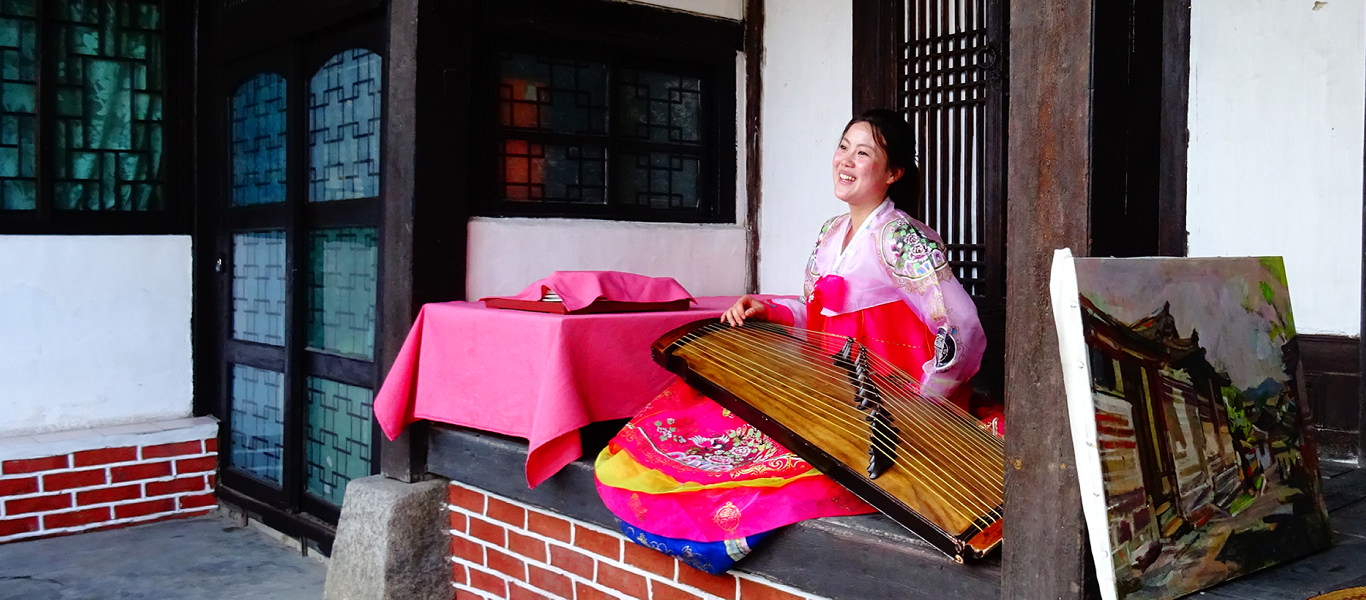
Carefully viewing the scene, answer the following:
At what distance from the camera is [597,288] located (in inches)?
127

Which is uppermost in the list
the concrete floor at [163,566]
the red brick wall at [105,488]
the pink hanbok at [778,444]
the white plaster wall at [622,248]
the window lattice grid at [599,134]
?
the window lattice grid at [599,134]

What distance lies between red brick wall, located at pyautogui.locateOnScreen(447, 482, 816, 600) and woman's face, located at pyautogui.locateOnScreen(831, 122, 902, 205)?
43.0 inches

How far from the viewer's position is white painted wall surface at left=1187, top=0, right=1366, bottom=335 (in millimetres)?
2840

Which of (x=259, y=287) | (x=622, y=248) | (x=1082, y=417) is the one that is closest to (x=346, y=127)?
(x=259, y=287)

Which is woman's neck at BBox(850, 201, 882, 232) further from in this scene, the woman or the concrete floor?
the concrete floor

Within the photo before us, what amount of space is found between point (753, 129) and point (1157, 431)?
9.03 feet

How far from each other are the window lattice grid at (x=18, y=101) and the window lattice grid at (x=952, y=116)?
361 centimetres

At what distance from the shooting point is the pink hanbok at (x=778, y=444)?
8.13 ft

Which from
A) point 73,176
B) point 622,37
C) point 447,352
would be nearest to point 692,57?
point 622,37

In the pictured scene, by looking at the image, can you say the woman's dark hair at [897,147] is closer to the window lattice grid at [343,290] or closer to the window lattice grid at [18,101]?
the window lattice grid at [343,290]

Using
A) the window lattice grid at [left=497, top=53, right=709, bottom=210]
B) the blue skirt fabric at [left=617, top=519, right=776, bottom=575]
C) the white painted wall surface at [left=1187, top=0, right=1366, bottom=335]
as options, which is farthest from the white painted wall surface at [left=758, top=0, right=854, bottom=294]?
the blue skirt fabric at [left=617, top=519, right=776, bottom=575]

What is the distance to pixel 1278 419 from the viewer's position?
7.16 ft

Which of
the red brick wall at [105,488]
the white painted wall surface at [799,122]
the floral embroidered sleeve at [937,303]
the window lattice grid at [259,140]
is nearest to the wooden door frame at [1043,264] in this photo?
the floral embroidered sleeve at [937,303]

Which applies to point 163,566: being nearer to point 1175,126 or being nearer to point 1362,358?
point 1175,126
